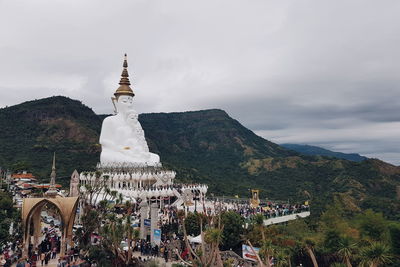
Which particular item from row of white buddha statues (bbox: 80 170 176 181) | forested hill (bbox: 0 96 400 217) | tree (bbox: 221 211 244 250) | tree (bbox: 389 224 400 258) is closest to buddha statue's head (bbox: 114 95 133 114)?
row of white buddha statues (bbox: 80 170 176 181)

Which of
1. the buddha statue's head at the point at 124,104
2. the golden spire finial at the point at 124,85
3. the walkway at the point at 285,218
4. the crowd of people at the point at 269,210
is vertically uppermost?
the golden spire finial at the point at 124,85

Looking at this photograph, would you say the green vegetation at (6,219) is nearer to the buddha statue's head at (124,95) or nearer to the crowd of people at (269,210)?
the crowd of people at (269,210)

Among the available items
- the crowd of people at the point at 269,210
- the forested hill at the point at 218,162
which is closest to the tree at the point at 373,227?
the crowd of people at the point at 269,210

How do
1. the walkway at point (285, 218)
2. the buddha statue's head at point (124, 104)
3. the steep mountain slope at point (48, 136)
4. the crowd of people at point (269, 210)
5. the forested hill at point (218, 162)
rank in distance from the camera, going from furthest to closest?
the steep mountain slope at point (48, 136) < the forested hill at point (218, 162) < the buddha statue's head at point (124, 104) < the crowd of people at point (269, 210) < the walkway at point (285, 218)

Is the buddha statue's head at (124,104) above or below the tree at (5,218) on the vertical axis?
above

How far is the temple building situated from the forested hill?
11.4 metres

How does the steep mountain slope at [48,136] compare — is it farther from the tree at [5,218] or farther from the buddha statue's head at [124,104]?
the tree at [5,218]

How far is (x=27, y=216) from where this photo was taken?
71.2ft

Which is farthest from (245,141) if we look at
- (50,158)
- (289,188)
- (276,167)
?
(50,158)

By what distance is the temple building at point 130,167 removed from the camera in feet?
125

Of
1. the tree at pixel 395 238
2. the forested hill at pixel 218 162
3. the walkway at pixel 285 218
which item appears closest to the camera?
the tree at pixel 395 238

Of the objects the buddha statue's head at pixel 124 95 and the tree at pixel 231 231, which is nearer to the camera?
the tree at pixel 231 231

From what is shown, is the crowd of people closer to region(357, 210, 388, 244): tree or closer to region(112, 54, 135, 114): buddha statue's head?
region(357, 210, 388, 244): tree

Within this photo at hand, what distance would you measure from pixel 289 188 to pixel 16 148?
174ft
